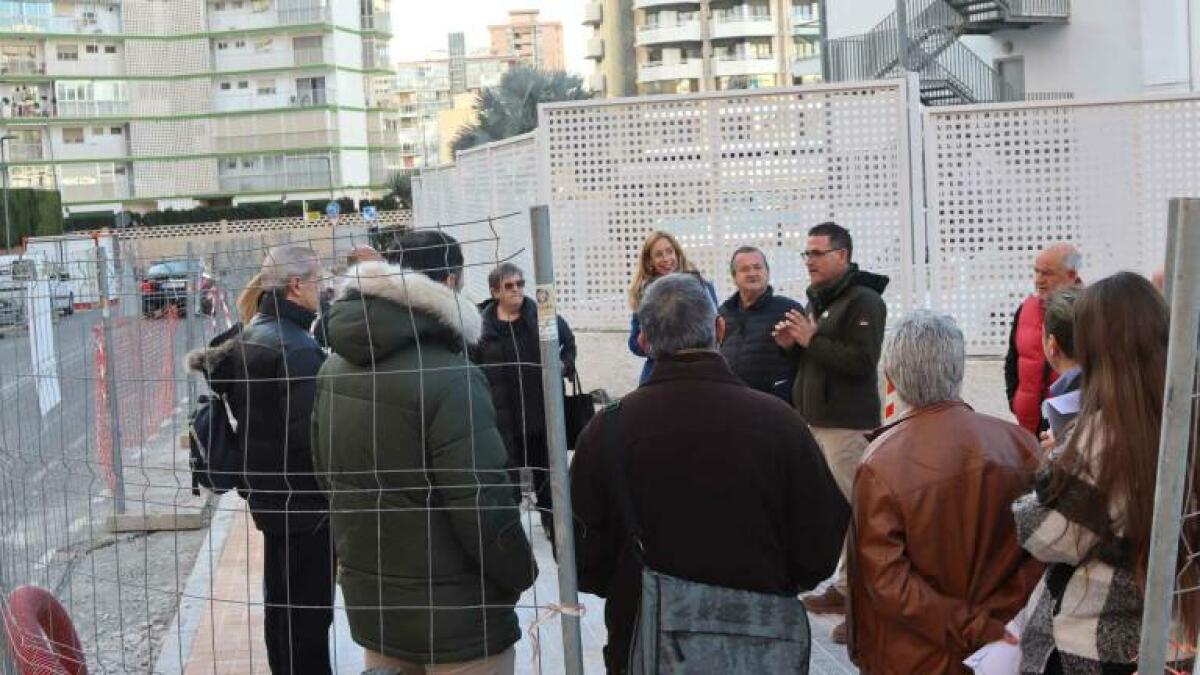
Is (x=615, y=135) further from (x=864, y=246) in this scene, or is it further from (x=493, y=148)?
(x=493, y=148)

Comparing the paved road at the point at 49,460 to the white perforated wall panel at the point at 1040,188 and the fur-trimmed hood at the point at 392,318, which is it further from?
the white perforated wall panel at the point at 1040,188

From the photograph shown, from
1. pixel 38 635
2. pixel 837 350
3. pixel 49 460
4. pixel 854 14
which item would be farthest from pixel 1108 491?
pixel 854 14

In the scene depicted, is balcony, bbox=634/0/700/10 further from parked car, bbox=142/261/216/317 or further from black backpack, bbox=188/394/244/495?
black backpack, bbox=188/394/244/495

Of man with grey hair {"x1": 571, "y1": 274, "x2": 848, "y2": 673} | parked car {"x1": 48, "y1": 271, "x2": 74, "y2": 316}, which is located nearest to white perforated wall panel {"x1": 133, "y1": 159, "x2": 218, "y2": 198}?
parked car {"x1": 48, "y1": 271, "x2": 74, "y2": 316}

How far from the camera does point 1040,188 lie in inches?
504

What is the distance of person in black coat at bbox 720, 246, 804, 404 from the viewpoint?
8.02 metres

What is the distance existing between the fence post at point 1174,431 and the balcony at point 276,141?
8820 centimetres

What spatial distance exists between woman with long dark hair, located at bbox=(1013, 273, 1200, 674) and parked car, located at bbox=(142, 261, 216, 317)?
10.5 feet

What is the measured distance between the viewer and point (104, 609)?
9383 millimetres

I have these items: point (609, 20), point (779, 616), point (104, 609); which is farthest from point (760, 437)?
point (609, 20)

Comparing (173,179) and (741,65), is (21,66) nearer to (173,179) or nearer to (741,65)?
(173,179)

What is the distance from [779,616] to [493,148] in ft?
49.8

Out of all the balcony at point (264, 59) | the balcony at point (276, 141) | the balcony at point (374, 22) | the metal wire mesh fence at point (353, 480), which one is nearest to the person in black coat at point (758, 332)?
the metal wire mesh fence at point (353, 480)

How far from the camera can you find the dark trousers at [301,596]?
5.75m
